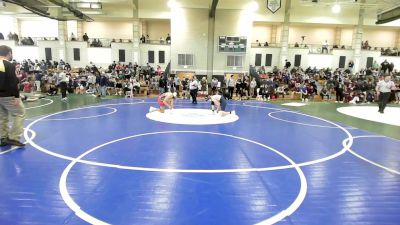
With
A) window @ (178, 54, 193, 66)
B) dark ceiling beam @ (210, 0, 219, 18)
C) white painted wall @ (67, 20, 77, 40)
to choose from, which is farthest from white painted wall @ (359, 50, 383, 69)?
white painted wall @ (67, 20, 77, 40)

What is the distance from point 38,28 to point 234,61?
2068cm

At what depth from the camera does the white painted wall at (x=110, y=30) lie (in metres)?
28.1

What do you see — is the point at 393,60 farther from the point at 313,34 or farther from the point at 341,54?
the point at 313,34

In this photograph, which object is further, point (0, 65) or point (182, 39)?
point (182, 39)

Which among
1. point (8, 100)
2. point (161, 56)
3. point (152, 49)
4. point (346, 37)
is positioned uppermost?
point (346, 37)

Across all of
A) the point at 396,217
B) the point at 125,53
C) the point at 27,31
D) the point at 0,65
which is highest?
the point at 27,31

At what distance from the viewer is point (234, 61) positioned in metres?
20.4

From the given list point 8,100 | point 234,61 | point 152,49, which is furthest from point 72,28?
point 8,100

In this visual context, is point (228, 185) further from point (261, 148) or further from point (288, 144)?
point (288, 144)

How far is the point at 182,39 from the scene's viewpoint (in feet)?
66.3

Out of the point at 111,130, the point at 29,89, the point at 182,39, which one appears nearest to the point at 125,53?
the point at 182,39

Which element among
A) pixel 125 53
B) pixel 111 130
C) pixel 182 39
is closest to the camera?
pixel 111 130

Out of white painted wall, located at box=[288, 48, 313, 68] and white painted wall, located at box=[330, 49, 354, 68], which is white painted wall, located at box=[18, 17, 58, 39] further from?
white painted wall, located at box=[330, 49, 354, 68]

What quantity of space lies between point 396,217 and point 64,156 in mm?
5487
